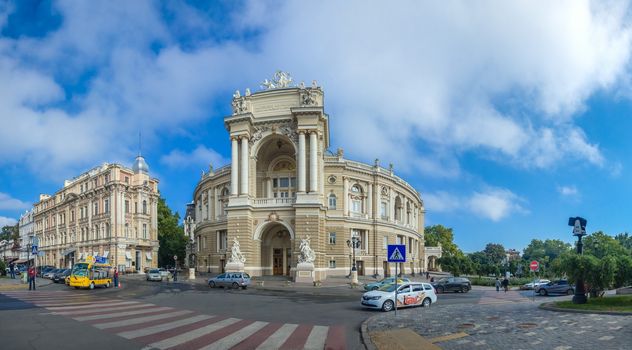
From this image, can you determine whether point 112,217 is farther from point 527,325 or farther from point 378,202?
point 527,325

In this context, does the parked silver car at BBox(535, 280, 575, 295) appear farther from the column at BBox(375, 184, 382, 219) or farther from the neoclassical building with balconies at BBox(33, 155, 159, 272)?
the neoclassical building with balconies at BBox(33, 155, 159, 272)

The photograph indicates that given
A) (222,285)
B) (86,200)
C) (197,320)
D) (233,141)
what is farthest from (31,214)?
(197,320)

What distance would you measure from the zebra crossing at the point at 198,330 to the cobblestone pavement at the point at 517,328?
Result: 2462 mm

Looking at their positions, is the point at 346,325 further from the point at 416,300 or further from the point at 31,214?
the point at 31,214

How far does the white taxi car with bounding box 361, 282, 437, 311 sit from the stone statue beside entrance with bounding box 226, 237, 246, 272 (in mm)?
30402

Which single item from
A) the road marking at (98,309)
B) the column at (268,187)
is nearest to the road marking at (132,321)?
the road marking at (98,309)

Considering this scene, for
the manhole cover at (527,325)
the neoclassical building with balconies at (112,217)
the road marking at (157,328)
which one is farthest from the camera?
the neoclassical building with balconies at (112,217)

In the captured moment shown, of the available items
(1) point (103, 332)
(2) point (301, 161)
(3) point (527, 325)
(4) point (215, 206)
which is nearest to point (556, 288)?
(3) point (527, 325)

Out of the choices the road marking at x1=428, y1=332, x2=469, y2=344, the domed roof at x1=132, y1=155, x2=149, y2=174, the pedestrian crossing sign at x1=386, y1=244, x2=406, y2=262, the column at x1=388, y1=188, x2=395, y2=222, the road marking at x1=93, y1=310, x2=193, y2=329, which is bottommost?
the road marking at x1=93, y1=310, x2=193, y2=329

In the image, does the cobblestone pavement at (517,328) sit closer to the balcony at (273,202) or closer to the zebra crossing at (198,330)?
the zebra crossing at (198,330)

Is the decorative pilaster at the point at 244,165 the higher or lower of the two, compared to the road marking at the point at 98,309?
higher

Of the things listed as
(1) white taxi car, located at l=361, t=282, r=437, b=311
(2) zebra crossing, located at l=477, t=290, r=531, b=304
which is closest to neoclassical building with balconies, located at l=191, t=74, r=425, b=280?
(2) zebra crossing, located at l=477, t=290, r=531, b=304

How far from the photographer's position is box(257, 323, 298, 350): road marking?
12.1 metres

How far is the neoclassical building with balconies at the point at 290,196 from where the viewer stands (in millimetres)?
51625
